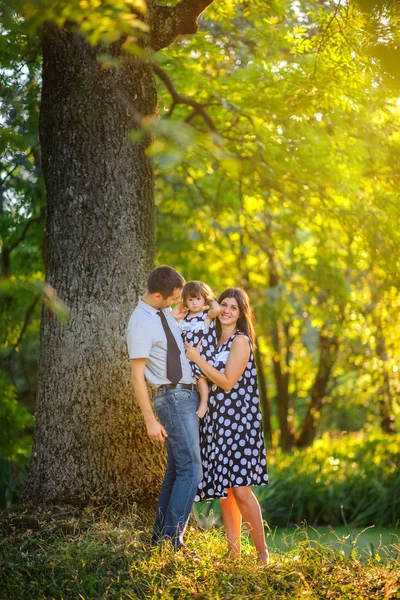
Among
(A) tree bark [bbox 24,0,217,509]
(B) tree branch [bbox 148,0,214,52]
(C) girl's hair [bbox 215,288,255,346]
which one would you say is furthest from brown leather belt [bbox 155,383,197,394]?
(B) tree branch [bbox 148,0,214,52]

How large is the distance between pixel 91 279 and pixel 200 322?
105 centimetres

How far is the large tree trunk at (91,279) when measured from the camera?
17.4 ft

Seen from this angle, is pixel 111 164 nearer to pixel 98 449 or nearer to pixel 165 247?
pixel 98 449

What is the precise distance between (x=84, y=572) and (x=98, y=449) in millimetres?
1150

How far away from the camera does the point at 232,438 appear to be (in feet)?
15.2

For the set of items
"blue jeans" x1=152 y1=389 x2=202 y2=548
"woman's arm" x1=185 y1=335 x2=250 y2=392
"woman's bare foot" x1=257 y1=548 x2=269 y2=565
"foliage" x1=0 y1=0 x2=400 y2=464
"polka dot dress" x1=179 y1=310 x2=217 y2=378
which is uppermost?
"foliage" x1=0 y1=0 x2=400 y2=464

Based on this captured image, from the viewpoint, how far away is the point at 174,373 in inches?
178

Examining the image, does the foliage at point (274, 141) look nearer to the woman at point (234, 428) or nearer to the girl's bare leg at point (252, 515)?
the woman at point (234, 428)

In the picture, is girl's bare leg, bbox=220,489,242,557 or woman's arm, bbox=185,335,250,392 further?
girl's bare leg, bbox=220,489,242,557

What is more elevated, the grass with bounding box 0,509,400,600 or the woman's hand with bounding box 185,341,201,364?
the woman's hand with bounding box 185,341,201,364

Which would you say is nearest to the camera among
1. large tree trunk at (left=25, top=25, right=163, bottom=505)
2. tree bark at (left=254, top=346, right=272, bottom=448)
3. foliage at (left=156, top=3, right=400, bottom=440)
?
large tree trunk at (left=25, top=25, right=163, bottom=505)

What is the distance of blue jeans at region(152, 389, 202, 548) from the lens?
4.49 meters

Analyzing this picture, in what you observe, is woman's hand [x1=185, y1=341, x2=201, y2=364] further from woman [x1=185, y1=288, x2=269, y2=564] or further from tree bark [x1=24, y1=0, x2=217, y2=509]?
tree bark [x1=24, y1=0, x2=217, y2=509]

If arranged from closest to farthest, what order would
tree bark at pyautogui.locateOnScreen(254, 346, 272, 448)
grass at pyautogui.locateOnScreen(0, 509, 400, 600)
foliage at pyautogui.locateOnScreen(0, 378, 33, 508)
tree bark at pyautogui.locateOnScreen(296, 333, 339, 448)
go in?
grass at pyautogui.locateOnScreen(0, 509, 400, 600)
foliage at pyautogui.locateOnScreen(0, 378, 33, 508)
tree bark at pyautogui.locateOnScreen(254, 346, 272, 448)
tree bark at pyautogui.locateOnScreen(296, 333, 339, 448)
